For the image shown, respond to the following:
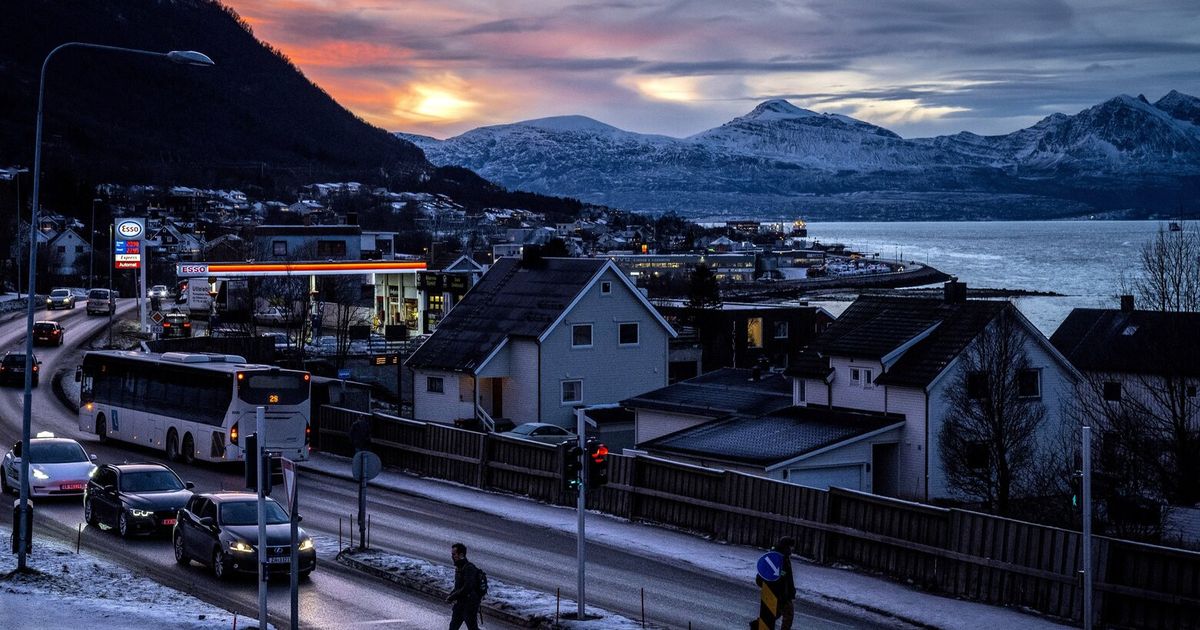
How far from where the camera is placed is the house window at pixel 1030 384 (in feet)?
160

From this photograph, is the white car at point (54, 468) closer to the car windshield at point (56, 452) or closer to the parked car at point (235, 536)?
the car windshield at point (56, 452)

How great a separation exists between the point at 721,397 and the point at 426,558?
25.6 metres

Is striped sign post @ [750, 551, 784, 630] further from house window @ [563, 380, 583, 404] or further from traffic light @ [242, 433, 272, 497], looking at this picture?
house window @ [563, 380, 583, 404]

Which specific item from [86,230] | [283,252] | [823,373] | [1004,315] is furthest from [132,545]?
[86,230]

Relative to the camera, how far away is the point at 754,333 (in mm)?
80750

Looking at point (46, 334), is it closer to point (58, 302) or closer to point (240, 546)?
point (58, 302)

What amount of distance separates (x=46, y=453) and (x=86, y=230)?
162390mm

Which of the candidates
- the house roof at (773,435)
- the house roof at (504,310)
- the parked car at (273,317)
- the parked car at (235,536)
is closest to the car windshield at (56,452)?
the parked car at (235,536)

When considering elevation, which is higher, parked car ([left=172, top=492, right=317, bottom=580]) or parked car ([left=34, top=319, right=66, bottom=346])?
parked car ([left=34, top=319, right=66, bottom=346])

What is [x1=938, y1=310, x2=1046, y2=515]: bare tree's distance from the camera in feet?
147

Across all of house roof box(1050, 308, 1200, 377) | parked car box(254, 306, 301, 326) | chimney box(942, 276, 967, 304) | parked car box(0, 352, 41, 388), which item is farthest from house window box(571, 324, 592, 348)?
parked car box(254, 306, 301, 326)

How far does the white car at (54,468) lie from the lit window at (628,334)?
28.5 meters

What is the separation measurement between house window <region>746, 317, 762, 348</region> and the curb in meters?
53.6

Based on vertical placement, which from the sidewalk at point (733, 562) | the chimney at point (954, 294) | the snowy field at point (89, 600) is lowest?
the sidewalk at point (733, 562)
